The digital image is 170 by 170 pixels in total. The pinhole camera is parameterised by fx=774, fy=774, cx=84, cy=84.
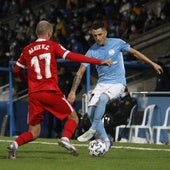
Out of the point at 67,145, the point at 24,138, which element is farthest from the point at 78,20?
the point at 67,145

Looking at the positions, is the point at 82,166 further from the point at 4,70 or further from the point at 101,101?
the point at 4,70

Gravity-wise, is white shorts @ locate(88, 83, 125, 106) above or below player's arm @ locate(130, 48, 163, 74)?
below

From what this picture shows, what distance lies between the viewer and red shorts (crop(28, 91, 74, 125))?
11625 millimetres

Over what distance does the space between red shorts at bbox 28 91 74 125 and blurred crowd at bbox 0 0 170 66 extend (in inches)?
514

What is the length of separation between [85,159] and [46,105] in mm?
1006

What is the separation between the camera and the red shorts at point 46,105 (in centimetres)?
1162

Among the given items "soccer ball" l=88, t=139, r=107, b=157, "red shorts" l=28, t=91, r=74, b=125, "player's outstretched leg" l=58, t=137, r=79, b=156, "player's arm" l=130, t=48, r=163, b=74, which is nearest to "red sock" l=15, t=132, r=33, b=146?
"red shorts" l=28, t=91, r=74, b=125

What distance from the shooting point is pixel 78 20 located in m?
28.6

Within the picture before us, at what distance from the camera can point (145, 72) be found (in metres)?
22.5

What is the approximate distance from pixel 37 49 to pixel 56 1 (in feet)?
71.3

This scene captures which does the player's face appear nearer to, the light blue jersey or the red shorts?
the light blue jersey

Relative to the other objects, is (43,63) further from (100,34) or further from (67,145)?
(100,34)

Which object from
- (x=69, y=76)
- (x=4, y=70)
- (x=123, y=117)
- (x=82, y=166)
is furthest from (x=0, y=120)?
(x=82, y=166)

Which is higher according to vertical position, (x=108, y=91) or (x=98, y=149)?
(x=108, y=91)
